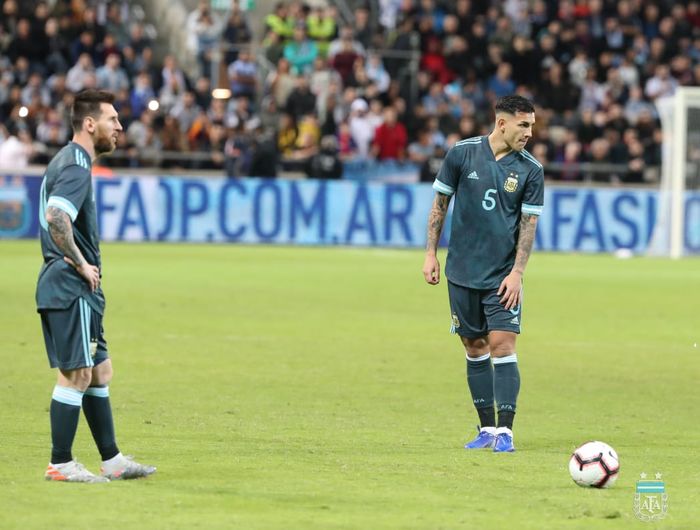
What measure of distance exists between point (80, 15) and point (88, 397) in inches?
923

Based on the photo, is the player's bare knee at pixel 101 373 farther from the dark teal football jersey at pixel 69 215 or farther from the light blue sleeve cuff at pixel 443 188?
the light blue sleeve cuff at pixel 443 188

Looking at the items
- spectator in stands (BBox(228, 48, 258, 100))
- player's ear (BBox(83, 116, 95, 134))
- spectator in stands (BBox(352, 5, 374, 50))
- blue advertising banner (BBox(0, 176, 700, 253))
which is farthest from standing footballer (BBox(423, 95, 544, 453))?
spectator in stands (BBox(352, 5, 374, 50))

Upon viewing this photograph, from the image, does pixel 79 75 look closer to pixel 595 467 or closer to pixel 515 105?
pixel 515 105

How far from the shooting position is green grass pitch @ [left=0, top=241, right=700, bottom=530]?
265 inches

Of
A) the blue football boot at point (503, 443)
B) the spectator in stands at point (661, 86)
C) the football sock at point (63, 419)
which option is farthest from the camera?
the spectator in stands at point (661, 86)

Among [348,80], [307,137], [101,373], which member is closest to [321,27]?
[348,80]

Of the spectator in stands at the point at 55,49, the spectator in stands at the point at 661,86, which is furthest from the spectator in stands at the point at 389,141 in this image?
the spectator in stands at the point at 55,49

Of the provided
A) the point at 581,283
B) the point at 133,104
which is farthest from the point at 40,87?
the point at 581,283

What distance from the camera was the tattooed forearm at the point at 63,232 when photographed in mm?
6996

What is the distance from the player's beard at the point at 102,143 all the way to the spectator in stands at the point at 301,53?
23422 mm

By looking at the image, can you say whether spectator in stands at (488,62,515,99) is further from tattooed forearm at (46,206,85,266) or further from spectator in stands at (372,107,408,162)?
tattooed forearm at (46,206,85,266)

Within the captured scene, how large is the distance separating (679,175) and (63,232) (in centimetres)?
2158

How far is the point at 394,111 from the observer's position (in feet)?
97.5

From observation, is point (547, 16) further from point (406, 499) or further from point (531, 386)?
point (406, 499)
